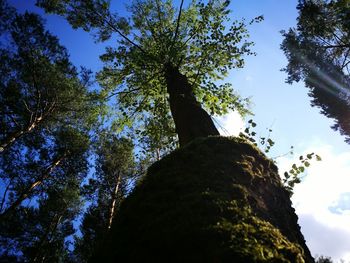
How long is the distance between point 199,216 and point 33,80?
16.0 metres

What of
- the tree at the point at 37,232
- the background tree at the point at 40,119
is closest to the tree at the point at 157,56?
the background tree at the point at 40,119

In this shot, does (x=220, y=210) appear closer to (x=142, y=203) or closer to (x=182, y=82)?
(x=142, y=203)

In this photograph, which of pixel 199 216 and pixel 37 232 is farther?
pixel 37 232

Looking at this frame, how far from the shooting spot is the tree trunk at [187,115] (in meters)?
4.47

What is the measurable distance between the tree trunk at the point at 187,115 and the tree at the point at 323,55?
30.6 feet

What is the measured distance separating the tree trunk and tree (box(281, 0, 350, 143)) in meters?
9.31

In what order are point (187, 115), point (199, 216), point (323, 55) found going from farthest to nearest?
point (323, 55), point (187, 115), point (199, 216)

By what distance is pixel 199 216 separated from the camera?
2.00 m

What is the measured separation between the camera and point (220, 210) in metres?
2.10

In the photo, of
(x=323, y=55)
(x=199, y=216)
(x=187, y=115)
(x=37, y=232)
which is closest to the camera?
(x=199, y=216)

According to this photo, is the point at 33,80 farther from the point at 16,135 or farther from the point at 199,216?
the point at 199,216

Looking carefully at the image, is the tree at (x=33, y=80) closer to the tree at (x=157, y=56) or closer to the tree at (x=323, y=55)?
the tree at (x=157, y=56)

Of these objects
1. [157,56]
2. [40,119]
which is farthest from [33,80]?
[157,56]

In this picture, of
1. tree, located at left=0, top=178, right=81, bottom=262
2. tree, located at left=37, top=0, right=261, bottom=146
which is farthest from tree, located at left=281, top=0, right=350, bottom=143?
tree, located at left=0, top=178, right=81, bottom=262
